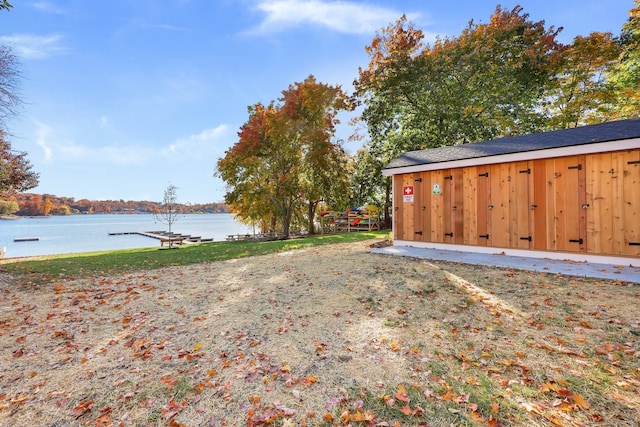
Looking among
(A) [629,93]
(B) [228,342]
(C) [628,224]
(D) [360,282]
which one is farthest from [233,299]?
(A) [629,93]

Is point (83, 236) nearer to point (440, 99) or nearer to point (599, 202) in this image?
point (440, 99)

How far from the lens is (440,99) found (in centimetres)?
1803

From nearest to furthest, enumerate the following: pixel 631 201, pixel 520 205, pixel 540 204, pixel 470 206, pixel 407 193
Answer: pixel 631 201 < pixel 540 204 < pixel 520 205 < pixel 470 206 < pixel 407 193

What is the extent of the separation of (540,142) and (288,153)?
1476 centimetres

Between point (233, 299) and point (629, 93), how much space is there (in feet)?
79.5

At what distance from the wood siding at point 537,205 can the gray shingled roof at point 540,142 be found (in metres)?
0.39

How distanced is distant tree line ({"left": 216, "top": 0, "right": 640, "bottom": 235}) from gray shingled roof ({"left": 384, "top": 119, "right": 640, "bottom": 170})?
8898 mm

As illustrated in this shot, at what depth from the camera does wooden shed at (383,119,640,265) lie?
22.6 ft

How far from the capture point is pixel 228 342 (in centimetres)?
394

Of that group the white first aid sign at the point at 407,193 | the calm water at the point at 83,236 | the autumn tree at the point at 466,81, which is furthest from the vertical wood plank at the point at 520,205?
the calm water at the point at 83,236

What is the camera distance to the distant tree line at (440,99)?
58.7ft

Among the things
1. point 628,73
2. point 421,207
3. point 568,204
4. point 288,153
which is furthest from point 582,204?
point 628,73

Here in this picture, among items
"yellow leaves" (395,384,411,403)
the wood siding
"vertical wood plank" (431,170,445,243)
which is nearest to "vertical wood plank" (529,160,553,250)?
the wood siding

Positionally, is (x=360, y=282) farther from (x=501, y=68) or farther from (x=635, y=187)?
(x=501, y=68)
